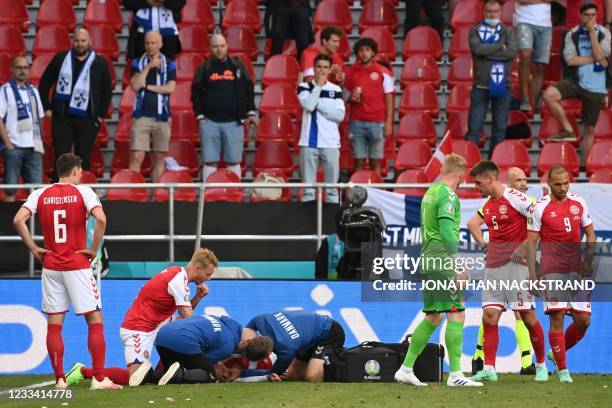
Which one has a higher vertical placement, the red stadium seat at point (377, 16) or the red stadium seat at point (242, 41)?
the red stadium seat at point (377, 16)

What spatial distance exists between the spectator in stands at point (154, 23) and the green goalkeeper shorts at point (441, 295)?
8.43 meters

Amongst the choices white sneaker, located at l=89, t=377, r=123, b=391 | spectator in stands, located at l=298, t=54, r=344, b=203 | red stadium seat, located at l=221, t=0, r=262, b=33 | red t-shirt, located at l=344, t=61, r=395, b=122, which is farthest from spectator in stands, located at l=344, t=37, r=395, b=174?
white sneaker, located at l=89, t=377, r=123, b=391

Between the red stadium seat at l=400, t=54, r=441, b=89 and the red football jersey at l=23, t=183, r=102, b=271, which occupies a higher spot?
the red stadium seat at l=400, t=54, r=441, b=89

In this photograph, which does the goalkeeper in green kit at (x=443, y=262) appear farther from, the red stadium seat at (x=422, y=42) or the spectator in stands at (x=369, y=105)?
the red stadium seat at (x=422, y=42)

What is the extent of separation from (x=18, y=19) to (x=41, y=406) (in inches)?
429

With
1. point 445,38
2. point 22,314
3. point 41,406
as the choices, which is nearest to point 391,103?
point 445,38

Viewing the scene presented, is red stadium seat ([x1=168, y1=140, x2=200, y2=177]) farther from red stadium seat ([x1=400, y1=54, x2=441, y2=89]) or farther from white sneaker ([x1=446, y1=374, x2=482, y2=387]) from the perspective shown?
white sneaker ([x1=446, y1=374, x2=482, y2=387])

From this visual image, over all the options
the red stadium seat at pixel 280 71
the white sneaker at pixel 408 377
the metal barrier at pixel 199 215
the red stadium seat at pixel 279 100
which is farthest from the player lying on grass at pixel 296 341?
the red stadium seat at pixel 280 71

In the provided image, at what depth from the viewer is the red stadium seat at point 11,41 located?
1942 centimetres

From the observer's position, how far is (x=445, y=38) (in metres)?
19.6

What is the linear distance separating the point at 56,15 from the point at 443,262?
34.7 ft

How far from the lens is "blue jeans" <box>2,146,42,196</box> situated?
54.7 ft

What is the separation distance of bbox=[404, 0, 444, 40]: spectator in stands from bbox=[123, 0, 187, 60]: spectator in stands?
10.3 ft

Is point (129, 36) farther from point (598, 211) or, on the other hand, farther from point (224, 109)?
point (598, 211)
